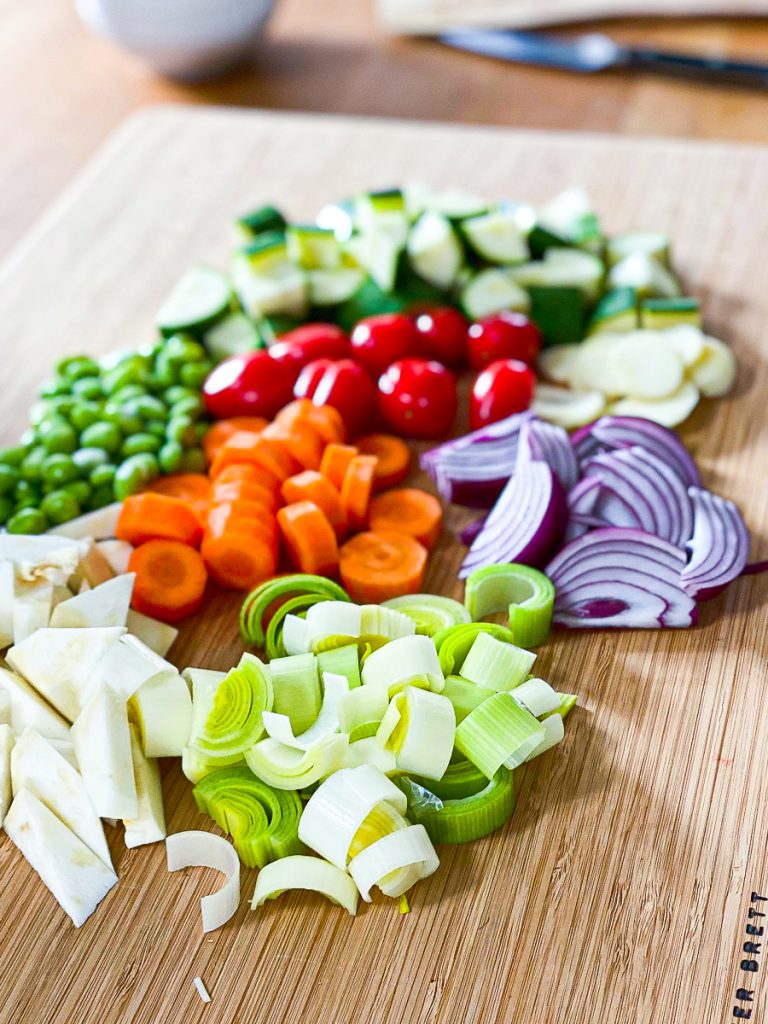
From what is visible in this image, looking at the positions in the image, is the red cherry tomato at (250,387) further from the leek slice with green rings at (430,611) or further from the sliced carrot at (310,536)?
the leek slice with green rings at (430,611)

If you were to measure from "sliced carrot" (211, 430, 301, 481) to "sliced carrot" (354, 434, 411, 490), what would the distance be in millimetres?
197

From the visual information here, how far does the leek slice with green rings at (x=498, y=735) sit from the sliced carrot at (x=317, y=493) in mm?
614

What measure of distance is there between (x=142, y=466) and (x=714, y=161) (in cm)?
197

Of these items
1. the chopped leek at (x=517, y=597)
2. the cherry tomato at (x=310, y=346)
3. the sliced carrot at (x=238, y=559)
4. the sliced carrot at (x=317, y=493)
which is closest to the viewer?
the chopped leek at (x=517, y=597)

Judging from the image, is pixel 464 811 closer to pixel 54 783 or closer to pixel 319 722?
pixel 319 722

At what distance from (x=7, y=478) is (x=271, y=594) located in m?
0.69

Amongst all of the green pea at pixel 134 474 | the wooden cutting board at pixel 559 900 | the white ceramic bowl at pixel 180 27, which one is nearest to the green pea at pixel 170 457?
the green pea at pixel 134 474

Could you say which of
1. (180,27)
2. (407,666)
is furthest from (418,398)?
(180,27)

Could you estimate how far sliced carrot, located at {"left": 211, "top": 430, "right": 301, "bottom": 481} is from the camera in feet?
8.09

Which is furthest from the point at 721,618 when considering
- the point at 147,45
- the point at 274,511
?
the point at 147,45

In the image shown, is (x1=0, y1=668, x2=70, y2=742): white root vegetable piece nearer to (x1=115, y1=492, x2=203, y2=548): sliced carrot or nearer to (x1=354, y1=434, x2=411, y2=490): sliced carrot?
(x1=115, y1=492, x2=203, y2=548): sliced carrot

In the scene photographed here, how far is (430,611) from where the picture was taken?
2.24 metres

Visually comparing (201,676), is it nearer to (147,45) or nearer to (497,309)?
(497,309)

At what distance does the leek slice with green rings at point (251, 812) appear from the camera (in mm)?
1872
